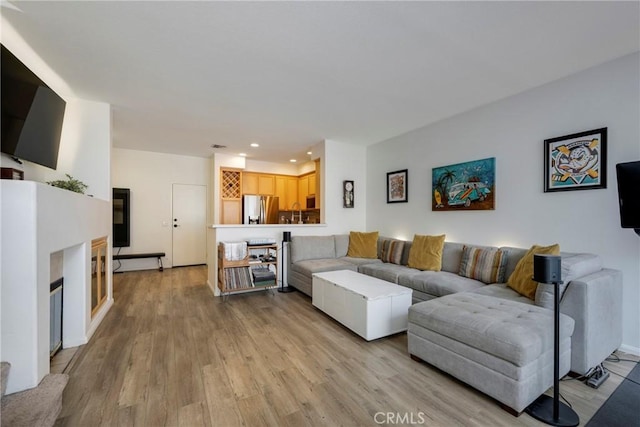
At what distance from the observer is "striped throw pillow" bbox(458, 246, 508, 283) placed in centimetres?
290

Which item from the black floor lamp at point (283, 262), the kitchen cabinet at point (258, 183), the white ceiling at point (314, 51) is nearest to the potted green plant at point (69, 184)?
the white ceiling at point (314, 51)

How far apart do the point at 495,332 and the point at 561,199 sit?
1887 millimetres

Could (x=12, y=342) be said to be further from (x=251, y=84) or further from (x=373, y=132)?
(x=373, y=132)

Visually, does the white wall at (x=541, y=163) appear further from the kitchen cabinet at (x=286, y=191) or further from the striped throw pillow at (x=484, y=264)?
the kitchen cabinet at (x=286, y=191)

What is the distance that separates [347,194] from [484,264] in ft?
8.77

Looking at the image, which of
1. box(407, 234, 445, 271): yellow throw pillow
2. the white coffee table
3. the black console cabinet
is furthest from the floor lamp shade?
the black console cabinet

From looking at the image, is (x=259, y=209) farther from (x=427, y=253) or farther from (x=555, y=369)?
(x=555, y=369)

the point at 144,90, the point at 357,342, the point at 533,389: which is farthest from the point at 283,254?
the point at 533,389

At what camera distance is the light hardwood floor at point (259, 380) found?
1.59 metres

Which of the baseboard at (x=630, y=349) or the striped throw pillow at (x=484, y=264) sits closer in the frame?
the baseboard at (x=630, y=349)

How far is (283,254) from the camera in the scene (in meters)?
4.47

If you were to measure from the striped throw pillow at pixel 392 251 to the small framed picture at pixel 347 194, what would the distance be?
1.12 metres

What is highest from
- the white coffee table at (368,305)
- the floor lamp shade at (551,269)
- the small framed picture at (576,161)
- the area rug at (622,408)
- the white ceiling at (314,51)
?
the white ceiling at (314,51)

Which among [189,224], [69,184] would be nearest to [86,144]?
[69,184]
